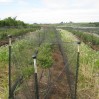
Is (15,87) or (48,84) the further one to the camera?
(48,84)

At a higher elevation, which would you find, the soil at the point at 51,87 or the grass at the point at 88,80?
the soil at the point at 51,87

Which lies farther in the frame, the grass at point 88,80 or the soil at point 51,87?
the grass at point 88,80

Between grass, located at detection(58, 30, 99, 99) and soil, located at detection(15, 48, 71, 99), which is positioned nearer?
soil, located at detection(15, 48, 71, 99)

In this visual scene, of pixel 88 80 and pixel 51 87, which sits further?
pixel 88 80

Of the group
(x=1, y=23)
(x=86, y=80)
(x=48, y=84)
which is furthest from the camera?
(x=1, y=23)

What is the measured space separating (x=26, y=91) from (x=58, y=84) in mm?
1578

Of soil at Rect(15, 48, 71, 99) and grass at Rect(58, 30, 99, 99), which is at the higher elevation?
soil at Rect(15, 48, 71, 99)

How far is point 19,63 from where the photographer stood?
6.05 metres

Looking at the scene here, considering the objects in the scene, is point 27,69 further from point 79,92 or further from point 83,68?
point 83,68

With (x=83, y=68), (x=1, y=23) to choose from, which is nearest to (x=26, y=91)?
(x=83, y=68)

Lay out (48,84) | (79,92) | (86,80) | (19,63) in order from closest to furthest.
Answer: (48,84), (19,63), (79,92), (86,80)

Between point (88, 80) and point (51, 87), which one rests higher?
point (51, 87)

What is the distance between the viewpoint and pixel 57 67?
808 cm

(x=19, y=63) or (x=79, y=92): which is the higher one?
(x=19, y=63)
